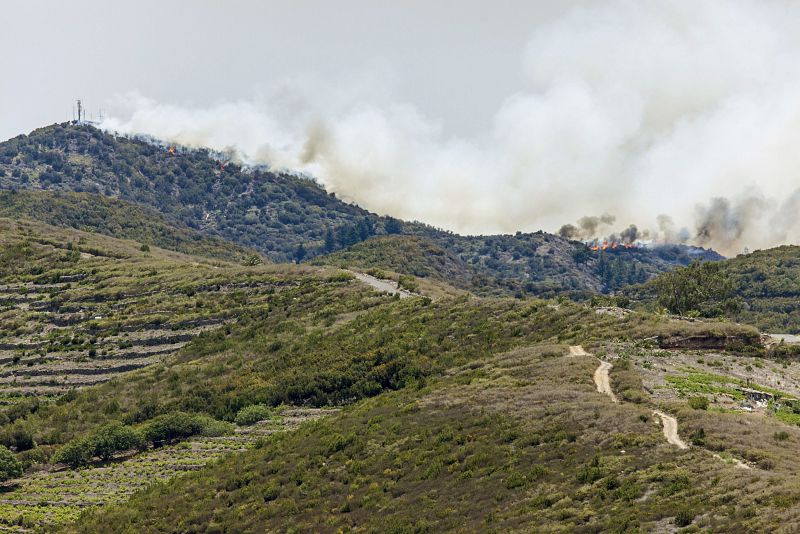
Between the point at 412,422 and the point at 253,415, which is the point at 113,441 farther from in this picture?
the point at 412,422

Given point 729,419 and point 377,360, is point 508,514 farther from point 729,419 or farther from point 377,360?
point 377,360

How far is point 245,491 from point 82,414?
54.9 m

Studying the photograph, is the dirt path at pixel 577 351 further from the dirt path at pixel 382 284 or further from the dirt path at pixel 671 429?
the dirt path at pixel 382 284

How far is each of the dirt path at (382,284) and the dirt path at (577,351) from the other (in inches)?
2588

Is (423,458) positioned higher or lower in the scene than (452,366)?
lower

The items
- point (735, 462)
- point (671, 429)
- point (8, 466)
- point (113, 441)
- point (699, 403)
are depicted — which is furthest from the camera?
point (113, 441)

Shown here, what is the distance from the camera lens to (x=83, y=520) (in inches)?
3625

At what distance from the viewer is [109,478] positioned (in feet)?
355

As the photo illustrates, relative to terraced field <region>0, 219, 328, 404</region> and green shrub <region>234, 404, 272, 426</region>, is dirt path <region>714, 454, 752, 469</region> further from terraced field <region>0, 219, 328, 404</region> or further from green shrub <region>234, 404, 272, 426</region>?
terraced field <region>0, 219, 328, 404</region>

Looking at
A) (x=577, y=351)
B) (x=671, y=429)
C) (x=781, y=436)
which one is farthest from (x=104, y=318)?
(x=781, y=436)

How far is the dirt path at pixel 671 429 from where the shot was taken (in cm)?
5949

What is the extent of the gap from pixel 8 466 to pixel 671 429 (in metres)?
76.4

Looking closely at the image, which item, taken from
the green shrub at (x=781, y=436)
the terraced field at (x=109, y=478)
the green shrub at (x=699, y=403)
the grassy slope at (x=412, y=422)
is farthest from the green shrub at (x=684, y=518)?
the terraced field at (x=109, y=478)

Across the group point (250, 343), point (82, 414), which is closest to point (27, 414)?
point (82, 414)
